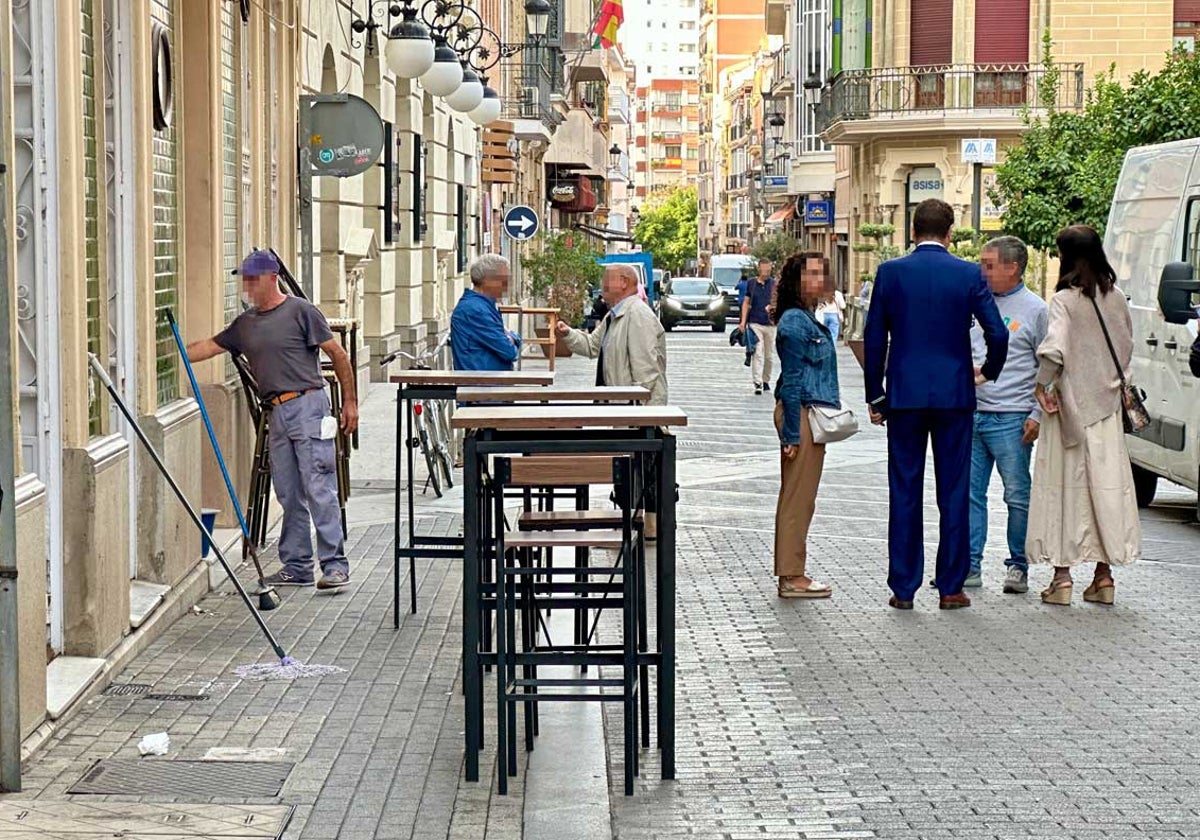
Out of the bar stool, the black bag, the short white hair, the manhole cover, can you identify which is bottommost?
the manhole cover

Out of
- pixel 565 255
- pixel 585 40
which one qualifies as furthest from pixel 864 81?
pixel 585 40

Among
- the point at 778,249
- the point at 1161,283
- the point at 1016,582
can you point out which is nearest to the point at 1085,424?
the point at 1016,582

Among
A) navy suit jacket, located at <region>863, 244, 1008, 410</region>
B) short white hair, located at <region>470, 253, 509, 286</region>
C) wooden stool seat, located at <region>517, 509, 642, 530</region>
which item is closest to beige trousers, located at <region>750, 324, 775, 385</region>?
short white hair, located at <region>470, 253, 509, 286</region>

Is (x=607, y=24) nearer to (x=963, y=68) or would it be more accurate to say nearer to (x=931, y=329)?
(x=963, y=68)

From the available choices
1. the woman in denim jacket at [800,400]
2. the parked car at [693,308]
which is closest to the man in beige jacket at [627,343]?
the woman in denim jacket at [800,400]

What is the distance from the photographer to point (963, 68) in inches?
1783

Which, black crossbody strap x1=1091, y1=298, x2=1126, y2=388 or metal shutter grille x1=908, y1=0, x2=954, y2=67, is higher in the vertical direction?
metal shutter grille x1=908, y1=0, x2=954, y2=67

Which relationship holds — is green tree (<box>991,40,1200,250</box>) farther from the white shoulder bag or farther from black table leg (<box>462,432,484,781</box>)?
black table leg (<box>462,432,484,781</box>)

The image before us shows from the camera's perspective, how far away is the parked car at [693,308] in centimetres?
5438

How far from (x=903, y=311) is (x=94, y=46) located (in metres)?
4.03

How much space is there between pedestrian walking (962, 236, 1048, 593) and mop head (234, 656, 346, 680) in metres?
4.02

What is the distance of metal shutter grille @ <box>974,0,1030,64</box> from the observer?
45.4m

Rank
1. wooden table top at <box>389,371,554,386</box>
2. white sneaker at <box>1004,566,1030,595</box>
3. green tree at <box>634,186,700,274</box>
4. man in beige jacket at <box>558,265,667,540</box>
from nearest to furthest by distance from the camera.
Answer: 1. wooden table top at <box>389,371,554,386</box>
2. white sneaker at <box>1004,566,1030,595</box>
3. man in beige jacket at <box>558,265,667,540</box>
4. green tree at <box>634,186,700,274</box>

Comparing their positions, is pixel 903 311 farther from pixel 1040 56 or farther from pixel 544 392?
pixel 1040 56
